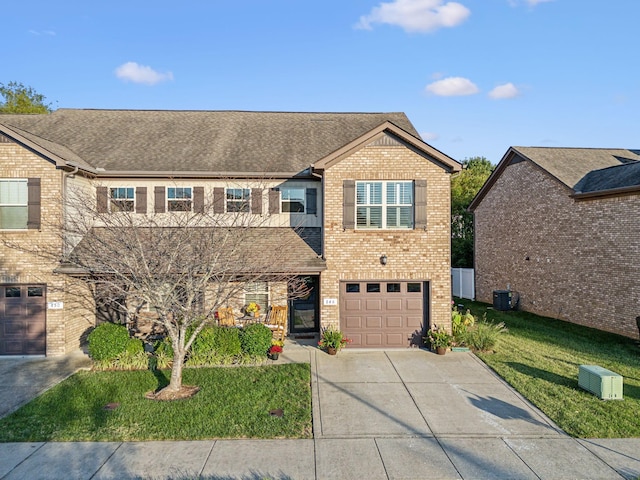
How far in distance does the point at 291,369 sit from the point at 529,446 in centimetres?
569

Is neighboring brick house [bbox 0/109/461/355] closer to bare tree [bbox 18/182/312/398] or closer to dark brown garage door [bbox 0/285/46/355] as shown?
dark brown garage door [bbox 0/285/46/355]

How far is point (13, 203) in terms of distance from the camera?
11.9 m

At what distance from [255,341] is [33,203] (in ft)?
25.7

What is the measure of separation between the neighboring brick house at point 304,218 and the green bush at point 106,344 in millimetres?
2165

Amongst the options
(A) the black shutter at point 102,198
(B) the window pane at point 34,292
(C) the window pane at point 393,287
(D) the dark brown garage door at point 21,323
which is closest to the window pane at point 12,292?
(D) the dark brown garage door at point 21,323

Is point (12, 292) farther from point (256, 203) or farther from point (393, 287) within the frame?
point (393, 287)

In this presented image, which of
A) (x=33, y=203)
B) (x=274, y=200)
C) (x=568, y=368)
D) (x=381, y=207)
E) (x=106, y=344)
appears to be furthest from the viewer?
(x=274, y=200)

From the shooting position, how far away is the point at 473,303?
22703 mm

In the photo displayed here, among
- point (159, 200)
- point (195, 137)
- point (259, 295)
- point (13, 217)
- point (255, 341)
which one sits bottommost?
point (255, 341)

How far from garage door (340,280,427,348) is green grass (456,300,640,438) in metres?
2.21

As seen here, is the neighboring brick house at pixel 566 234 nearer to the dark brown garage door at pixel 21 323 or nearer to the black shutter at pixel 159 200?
the black shutter at pixel 159 200

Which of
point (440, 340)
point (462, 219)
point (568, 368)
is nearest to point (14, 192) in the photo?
point (440, 340)

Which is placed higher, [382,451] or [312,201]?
[312,201]

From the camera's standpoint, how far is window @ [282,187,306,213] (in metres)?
14.0
